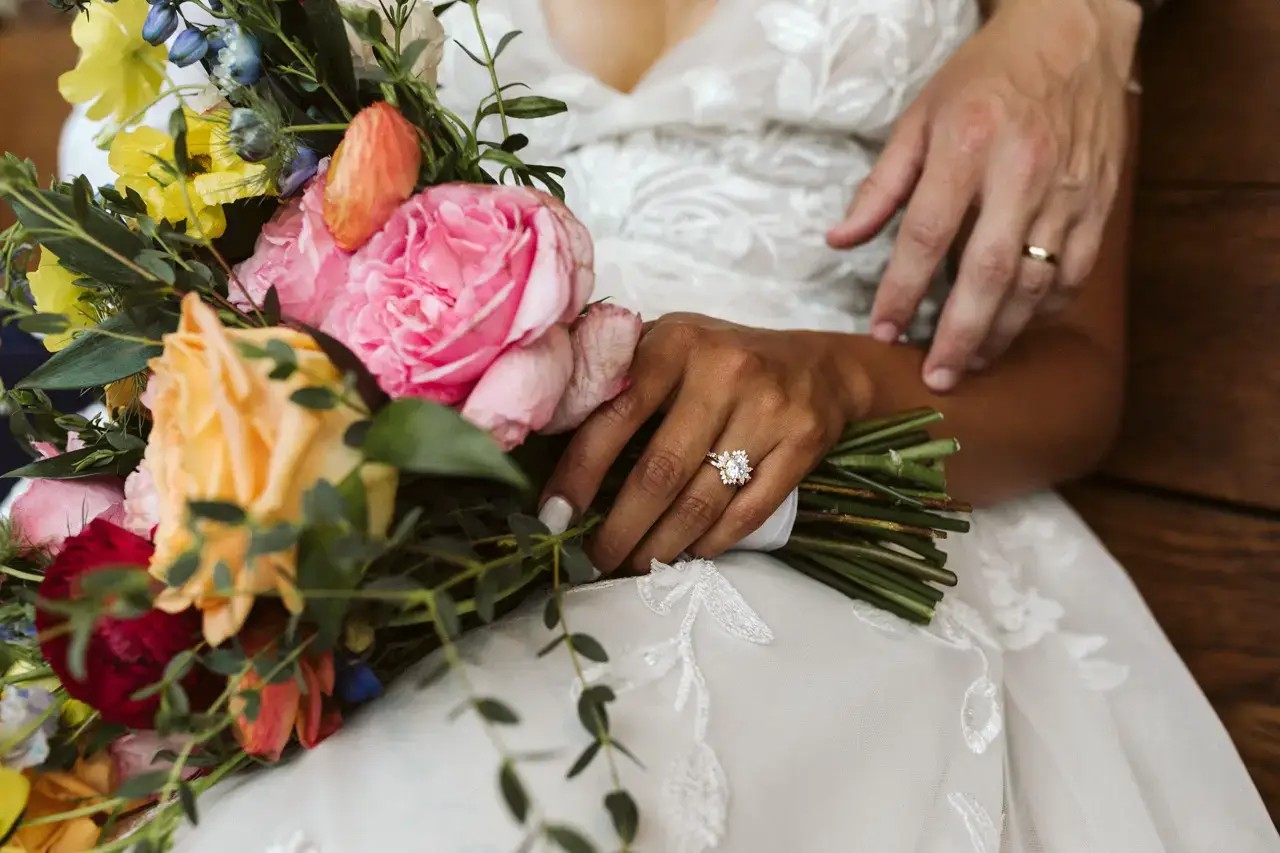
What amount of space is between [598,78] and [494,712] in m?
0.64

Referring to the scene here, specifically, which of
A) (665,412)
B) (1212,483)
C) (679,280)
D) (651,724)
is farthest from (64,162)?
(1212,483)

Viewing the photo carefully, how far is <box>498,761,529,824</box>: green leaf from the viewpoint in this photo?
31 cm

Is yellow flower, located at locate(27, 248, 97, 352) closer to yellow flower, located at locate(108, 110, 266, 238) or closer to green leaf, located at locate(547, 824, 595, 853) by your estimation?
yellow flower, located at locate(108, 110, 266, 238)

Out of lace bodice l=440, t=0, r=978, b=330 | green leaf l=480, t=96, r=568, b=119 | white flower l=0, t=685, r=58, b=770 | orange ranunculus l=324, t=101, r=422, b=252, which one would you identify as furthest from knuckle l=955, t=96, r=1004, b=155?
white flower l=0, t=685, r=58, b=770

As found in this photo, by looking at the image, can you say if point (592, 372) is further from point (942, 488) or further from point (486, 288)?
point (942, 488)

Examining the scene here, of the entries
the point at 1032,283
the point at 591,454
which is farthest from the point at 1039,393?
the point at 591,454

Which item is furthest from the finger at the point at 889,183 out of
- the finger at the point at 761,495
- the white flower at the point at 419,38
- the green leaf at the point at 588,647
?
the green leaf at the point at 588,647

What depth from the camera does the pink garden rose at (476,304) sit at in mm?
384

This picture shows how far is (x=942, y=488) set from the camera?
63 centimetres

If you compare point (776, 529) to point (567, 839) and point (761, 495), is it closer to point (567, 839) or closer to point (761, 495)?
point (761, 495)

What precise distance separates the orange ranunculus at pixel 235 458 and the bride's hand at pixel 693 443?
169 millimetres

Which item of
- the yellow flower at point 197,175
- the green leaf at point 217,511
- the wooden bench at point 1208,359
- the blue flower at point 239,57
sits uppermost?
the blue flower at point 239,57

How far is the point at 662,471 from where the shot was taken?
20.6 inches

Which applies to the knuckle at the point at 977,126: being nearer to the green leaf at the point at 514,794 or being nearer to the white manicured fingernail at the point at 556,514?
the white manicured fingernail at the point at 556,514
